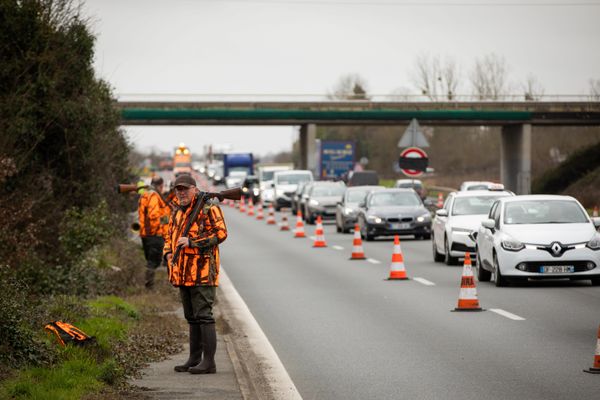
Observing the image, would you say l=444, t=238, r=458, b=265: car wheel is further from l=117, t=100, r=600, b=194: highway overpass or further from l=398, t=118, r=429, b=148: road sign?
l=117, t=100, r=600, b=194: highway overpass

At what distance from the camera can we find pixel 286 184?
2562 inches

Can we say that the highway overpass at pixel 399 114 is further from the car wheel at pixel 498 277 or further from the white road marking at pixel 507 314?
the white road marking at pixel 507 314

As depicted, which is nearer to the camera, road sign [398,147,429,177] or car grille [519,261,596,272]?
car grille [519,261,596,272]

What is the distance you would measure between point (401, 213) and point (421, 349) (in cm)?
2245

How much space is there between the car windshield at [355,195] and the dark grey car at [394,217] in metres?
4.90

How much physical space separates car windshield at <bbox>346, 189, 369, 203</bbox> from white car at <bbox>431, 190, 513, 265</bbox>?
13885mm

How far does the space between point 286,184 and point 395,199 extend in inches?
1158

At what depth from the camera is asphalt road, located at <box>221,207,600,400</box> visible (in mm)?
10133

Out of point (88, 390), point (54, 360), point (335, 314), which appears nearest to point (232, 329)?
point (335, 314)

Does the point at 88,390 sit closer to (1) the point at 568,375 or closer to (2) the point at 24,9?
(1) the point at 568,375

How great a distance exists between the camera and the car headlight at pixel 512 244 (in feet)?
62.4

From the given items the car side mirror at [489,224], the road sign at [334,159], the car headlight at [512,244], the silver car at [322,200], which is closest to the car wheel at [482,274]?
the car side mirror at [489,224]

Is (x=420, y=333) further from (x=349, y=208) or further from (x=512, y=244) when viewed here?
(x=349, y=208)

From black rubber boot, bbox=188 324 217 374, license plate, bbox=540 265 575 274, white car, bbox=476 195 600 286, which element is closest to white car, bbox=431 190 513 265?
white car, bbox=476 195 600 286
